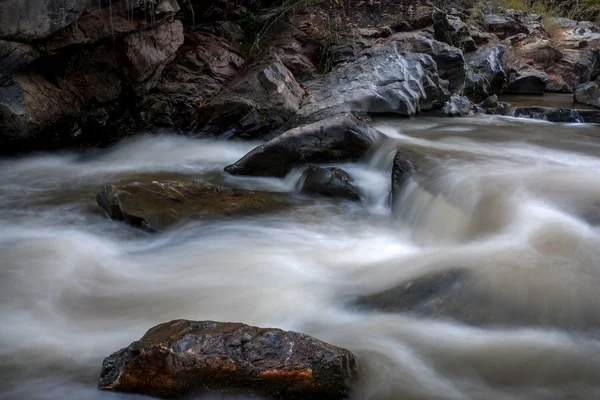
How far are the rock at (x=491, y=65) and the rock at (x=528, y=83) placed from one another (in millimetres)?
434

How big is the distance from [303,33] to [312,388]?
806cm

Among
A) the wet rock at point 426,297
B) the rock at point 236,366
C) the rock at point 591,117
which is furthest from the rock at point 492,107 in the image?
the rock at point 236,366

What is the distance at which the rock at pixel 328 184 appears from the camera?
5.07 m

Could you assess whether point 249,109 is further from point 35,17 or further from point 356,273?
point 356,273

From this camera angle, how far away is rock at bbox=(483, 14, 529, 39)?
11.9m

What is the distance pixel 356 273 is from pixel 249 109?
3.90 m

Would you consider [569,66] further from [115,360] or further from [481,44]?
[115,360]

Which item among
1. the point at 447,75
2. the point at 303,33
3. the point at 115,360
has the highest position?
the point at 303,33

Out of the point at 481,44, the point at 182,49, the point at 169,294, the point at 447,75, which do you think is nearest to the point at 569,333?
the point at 169,294

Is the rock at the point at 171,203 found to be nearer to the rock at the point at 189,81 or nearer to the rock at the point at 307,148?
the rock at the point at 307,148

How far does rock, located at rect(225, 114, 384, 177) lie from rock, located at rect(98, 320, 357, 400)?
138 inches

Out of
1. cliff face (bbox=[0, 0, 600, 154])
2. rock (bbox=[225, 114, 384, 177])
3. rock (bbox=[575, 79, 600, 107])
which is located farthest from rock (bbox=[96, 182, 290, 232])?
rock (bbox=[575, 79, 600, 107])

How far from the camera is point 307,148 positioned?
569 centimetres

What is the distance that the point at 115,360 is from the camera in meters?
2.35
